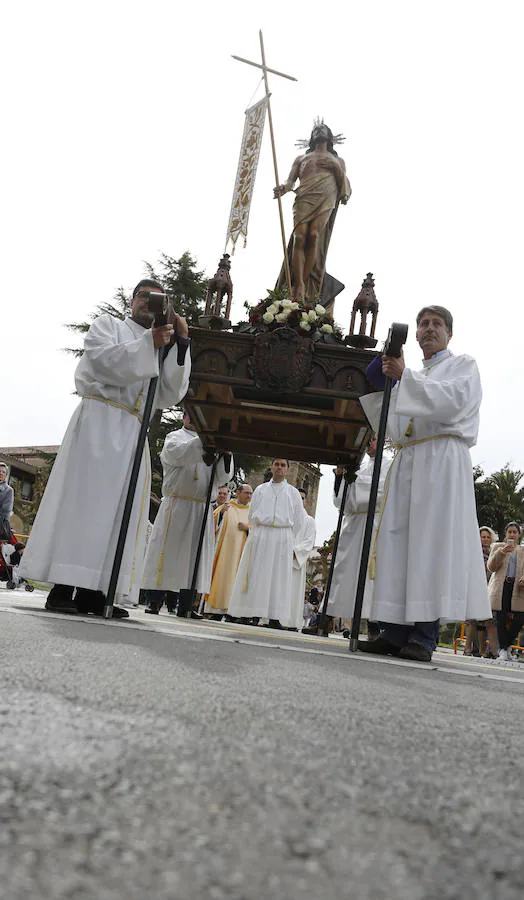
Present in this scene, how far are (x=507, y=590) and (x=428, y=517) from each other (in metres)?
6.35

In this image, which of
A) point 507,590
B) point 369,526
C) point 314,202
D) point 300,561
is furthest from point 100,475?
point 507,590

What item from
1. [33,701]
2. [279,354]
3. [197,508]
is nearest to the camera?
[33,701]

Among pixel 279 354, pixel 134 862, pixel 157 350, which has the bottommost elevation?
pixel 134 862

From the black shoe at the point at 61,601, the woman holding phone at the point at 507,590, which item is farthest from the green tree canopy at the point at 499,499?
the black shoe at the point at 61,601

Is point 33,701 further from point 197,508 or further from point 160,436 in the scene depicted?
point 160,436

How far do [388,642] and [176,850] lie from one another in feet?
13.8

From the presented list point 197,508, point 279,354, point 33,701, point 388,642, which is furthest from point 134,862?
point 197,508

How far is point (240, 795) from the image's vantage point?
2.34 feet

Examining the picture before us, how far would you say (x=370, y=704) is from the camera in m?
1.59

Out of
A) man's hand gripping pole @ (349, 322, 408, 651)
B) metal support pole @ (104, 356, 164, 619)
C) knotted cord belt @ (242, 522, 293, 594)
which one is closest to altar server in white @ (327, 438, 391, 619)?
knotted cord belt @ (242, 522, 293, 594)

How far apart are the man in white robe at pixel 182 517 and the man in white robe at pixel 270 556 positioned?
99 cm

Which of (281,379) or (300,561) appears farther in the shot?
(300,561)

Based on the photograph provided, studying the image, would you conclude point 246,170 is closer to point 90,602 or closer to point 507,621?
point 90,602

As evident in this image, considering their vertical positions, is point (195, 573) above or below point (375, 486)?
below
